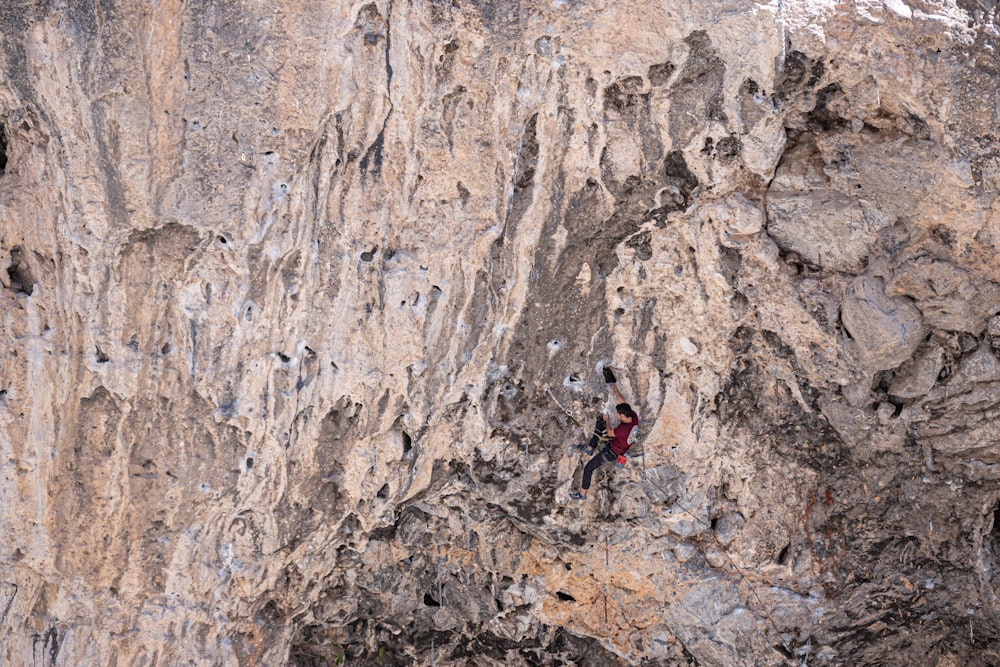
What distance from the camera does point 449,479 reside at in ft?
20.3

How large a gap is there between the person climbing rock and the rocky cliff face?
9 centimetres

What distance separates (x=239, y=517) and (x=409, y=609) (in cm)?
167

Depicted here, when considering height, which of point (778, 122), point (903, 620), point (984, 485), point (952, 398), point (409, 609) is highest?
point (778, 122)

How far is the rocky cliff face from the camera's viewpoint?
4832mm

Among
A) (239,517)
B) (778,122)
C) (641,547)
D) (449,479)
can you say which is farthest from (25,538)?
(778,122)

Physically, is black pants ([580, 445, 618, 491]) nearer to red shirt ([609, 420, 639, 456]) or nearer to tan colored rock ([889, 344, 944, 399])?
red shirt ([609, 420, 639, 456])

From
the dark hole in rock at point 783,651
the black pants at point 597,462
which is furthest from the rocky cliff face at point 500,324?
the black pants at point 597,462

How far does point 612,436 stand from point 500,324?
3.48 feet

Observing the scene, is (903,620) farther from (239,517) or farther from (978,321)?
(239,517)

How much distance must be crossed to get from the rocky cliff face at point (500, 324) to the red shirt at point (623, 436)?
0.25 m

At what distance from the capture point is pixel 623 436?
19.1 feet

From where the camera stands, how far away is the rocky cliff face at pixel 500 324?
4.83 meters

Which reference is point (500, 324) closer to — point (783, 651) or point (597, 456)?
point (597, 456)

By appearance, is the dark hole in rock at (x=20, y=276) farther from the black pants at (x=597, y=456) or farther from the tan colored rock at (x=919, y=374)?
the tan colored rock at (x=919, y=374)
